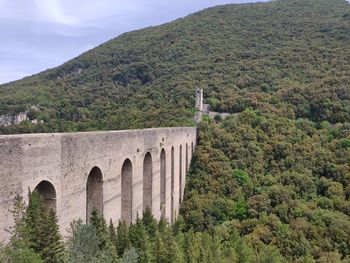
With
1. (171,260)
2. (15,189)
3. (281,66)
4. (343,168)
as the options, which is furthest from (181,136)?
(281,66)

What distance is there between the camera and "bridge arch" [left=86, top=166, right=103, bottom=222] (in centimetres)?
1584

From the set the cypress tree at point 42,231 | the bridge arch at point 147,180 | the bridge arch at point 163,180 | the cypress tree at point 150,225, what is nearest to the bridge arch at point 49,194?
the cypress tree at point 42,231

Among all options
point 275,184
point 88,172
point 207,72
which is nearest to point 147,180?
point 88,172

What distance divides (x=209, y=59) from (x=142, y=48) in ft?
63.5

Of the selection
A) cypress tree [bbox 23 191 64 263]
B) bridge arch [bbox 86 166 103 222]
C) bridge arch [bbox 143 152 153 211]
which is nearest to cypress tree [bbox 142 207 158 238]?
bridge arch [bbox 143 152 153 211]

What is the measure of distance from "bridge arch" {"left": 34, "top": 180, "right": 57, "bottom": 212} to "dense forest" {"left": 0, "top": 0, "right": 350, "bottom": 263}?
1290 mm

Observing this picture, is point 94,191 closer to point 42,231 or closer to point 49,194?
point 49,194

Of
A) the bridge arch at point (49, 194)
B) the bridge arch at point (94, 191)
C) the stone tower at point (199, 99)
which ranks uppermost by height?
the stone tower at point (199, 99)

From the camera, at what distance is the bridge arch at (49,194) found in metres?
12.4

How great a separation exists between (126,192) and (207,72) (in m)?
47.0

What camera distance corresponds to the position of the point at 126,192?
64.5 ft

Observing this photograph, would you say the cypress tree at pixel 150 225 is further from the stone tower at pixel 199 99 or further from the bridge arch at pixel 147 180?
the stone tower at pixel 199 99

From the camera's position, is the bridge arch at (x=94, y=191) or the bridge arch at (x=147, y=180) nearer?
the bridge arch at (x=94, y=191)

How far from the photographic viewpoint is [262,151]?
37.0m
